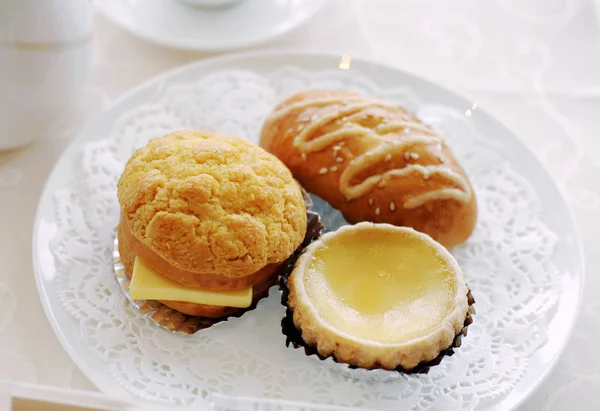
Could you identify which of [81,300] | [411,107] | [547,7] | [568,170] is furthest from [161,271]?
[547,7]

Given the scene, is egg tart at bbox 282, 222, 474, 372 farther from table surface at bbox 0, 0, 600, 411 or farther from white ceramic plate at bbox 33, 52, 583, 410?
table surface at bbox 0, 0, 600, 411

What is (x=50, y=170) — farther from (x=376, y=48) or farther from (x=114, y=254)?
(x=376, y=48)

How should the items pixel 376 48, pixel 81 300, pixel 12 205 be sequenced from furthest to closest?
pixel 376 48 < pixel 12 205 < pixel 81 300

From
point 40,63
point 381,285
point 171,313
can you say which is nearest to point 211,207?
point 171,313

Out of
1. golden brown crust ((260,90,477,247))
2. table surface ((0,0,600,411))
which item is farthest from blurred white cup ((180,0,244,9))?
golden brown crust ((260,90,477,247))

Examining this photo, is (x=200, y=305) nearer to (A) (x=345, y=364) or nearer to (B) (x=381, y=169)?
(A) (x=345, y=364)

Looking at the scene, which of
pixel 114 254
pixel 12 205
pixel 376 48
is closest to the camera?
pixel 114 254

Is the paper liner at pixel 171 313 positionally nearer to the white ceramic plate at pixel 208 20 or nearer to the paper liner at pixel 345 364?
the paper liner at pixel 345 364
